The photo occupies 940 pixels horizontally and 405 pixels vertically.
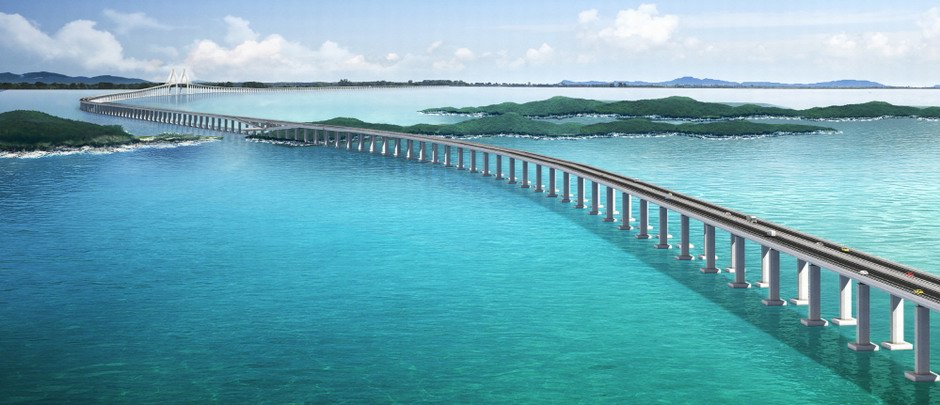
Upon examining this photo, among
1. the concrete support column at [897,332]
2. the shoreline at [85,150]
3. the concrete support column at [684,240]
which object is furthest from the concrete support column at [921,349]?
the shoreline at [85,150]

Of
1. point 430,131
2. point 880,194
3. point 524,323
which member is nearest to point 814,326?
point 524,323

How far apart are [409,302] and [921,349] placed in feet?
53.7

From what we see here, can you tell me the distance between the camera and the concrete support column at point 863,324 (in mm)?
25656

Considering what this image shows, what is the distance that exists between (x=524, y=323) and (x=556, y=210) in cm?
3002

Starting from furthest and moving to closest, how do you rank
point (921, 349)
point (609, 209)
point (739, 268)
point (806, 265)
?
point (609, 209), point (806, 265), point (739, 268), point (921, 349)

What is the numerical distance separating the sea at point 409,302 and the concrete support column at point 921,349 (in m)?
0.40

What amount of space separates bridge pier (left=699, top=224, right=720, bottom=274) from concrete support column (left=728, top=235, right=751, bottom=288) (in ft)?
7.93

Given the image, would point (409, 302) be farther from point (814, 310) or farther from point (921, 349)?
point (921, 349)

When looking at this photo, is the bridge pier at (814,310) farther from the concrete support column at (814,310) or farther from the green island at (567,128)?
the green island at (567,128)

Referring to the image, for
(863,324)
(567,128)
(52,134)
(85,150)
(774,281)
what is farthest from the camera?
(567,128)

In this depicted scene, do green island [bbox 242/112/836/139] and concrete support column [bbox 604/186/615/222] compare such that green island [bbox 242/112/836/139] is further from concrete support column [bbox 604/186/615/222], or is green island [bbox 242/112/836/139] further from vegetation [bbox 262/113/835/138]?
concrete support column [bbox 604/186/615/222]

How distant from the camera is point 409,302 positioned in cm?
3422

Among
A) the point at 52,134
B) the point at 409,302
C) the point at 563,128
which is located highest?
the point at 563,128

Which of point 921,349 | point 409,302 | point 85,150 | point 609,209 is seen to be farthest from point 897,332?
point 85,150
